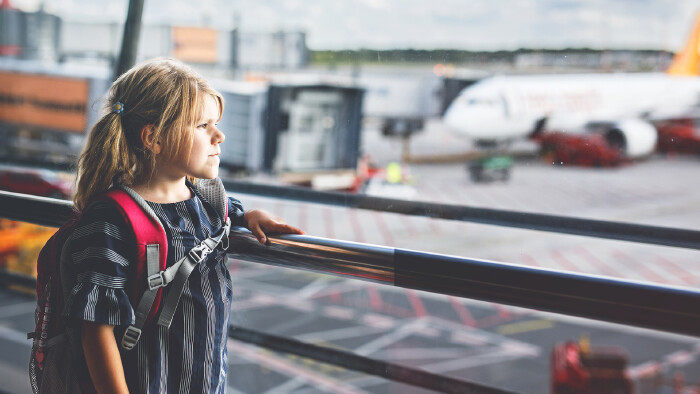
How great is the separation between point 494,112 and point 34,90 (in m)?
10.3

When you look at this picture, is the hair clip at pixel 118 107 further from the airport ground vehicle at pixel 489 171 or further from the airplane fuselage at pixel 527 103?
the airplane fuselage at pixel 527 103

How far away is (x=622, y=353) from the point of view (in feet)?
26.4

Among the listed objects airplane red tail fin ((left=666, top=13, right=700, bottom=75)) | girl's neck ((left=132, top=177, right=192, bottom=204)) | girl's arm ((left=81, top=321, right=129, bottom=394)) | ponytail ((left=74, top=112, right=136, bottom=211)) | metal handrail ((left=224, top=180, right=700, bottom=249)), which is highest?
airplane red tail fin ((left=666, top=13, right=700, bottom=75))

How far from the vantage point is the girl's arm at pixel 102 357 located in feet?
2.93

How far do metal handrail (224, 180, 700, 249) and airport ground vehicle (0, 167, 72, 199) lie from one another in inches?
48.8

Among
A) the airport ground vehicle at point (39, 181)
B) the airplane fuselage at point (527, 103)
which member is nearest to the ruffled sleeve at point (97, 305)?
the airport ground vehicle at point (39, 181)

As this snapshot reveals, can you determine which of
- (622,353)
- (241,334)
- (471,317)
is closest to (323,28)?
(241,334)

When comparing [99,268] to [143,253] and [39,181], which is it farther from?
[39,181]

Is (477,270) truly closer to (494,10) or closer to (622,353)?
(494,10)

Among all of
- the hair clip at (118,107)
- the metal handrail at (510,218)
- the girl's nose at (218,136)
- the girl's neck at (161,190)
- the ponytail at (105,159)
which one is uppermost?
the hair clip at (118,107)

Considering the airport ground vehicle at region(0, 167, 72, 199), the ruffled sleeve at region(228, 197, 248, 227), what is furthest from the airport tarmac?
the ruffled sleeve at region(228, 197, 248, 227)

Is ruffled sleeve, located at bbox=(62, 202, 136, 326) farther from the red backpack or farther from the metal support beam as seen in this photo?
the metal support beam

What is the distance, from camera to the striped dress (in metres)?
0.89

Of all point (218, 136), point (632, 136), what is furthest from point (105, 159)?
point (632, 136)
